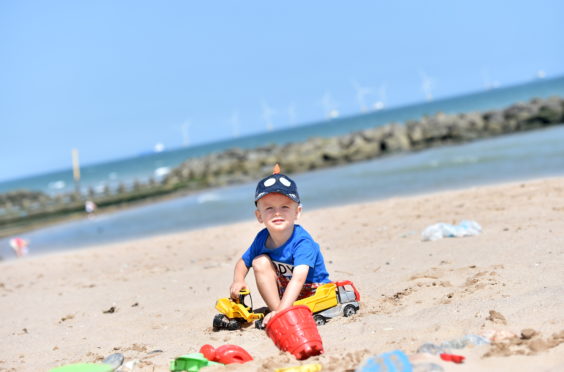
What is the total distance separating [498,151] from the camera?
17.7 m

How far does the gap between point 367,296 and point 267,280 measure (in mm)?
1000

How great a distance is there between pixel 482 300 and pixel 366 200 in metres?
8.56

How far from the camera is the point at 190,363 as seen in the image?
3.09m

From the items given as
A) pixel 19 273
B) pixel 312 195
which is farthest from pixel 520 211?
pixel 312 195

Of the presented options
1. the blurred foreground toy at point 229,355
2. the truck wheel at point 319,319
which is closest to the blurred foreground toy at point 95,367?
the blurred foreground toy at point 229,355

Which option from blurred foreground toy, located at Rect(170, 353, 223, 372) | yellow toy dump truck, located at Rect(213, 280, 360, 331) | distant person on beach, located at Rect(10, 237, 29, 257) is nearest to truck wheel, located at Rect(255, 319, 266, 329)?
yellow toy dump truck, located at Rect(213, 280, 360, 331)

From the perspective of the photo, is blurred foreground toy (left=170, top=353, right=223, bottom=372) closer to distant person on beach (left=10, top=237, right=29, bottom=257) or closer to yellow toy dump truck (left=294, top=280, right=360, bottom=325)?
yellow toy dump truck (left=294, top=280, right=360, bottom=325)

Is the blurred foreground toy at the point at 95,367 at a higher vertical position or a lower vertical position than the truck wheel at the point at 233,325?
higher

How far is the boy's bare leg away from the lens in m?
3.79

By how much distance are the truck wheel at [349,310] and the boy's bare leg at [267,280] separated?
465 mm

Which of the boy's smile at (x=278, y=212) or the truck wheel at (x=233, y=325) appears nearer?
the boy's smile at (x=278, y=212)

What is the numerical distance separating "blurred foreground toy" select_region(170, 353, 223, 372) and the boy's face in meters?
1.03

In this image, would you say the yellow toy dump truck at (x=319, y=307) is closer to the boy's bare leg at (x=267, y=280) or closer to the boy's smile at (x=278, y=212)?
the boy's bare leg at (x=267, y=280)

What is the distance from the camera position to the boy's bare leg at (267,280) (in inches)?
149
